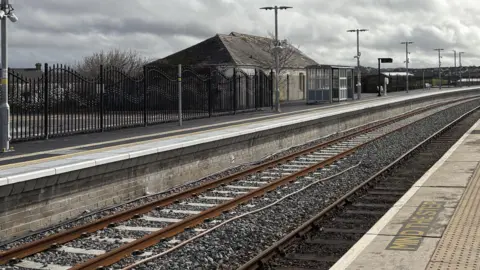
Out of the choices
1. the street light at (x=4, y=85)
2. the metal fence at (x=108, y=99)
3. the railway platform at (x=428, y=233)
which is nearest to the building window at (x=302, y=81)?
the metal fence at (x=108, y=99)

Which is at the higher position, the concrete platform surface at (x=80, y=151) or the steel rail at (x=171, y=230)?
the concrete platform surface at (x=80, y=151)

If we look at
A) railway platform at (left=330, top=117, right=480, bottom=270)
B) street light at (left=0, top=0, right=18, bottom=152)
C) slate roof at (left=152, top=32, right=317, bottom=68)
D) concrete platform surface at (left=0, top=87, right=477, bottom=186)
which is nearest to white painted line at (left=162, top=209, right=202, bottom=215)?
concrete platform surface at (left=0, top=87, right=477, bottom=186)

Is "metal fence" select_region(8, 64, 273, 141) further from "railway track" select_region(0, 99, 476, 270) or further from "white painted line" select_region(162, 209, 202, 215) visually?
"white painted line" select_region(162, 209, 202, 215)

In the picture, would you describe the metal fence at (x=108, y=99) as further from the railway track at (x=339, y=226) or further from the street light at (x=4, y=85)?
the railway track at (x=339, y=226)

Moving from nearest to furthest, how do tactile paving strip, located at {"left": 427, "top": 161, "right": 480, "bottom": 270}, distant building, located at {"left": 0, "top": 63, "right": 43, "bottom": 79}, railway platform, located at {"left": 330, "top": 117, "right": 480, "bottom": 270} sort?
tactile paving strip, located at {"left": 427, "top": 161, "right": 480, "bottom": 270} → railway platform, located at {"left": 330, "top": 117, "right": 480, "bottom": 270} → distant building, located at {"left": 0, "top": 63, "right": 43, "bottom": 79}

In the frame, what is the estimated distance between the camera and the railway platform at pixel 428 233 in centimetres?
678

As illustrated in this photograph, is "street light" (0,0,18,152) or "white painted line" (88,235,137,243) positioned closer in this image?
"white painted line" (88,235,137,243)

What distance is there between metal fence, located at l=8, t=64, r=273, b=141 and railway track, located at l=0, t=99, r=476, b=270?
21.1ft

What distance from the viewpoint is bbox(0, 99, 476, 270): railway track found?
775 cm

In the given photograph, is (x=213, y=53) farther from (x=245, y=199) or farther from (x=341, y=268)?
(x=341, y=268)

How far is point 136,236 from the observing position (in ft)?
29.6

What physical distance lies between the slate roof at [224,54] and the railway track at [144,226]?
35781 mm

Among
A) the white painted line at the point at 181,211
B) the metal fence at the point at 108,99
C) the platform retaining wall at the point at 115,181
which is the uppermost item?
the metal fence at the point at 108,99

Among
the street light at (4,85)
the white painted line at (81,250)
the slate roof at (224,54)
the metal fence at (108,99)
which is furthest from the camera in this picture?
the slate roof at (224,54)
